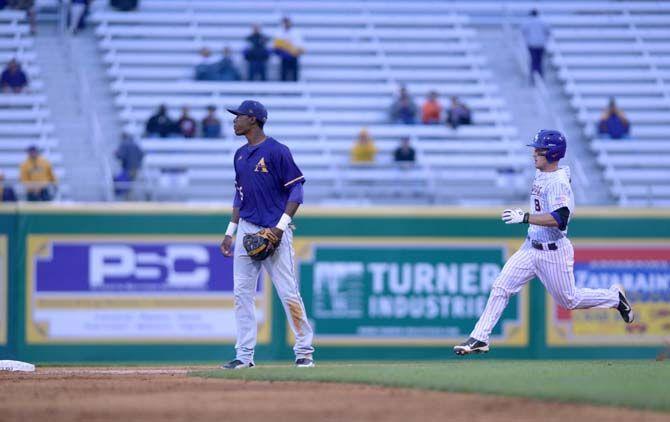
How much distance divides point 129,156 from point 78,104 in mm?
2406

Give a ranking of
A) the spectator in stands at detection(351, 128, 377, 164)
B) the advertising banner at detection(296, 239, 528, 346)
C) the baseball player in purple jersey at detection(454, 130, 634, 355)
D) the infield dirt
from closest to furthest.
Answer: the infield dirt → the baseball player in purple jersey at detection(454, 130, 634, 355) → the advertising banner at detection(296, 239, 528, 346) → the spectator in stands at detection(351, 128, 377, 164)

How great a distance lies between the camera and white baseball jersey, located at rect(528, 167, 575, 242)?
420 inches

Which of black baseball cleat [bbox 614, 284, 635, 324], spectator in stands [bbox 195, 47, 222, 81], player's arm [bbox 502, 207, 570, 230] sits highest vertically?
spectator in stands [bbox 195, 47, 222, 81]

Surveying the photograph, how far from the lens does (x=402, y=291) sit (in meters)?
15.8

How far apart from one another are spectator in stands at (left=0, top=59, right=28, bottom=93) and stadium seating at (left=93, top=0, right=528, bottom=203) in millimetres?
1372

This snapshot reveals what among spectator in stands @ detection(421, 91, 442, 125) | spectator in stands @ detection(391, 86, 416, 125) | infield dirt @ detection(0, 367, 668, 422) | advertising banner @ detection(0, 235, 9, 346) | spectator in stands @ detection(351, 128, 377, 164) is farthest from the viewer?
spectator in stands @ detection(421, 91, 442, 125)

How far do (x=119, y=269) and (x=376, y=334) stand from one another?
317cm

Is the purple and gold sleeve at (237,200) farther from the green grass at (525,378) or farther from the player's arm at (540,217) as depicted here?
the player's arm at (540,217)

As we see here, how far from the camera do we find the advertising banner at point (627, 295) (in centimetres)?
1602

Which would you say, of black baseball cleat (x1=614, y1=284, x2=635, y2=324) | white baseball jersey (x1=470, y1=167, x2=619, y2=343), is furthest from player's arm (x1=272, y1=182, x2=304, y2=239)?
black baseball cleat (x1=614, y1=284, x2=635, y2=324)

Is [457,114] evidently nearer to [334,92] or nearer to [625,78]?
[334,92]

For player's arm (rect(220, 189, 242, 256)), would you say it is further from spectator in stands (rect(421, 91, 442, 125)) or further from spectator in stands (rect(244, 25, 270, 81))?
spectator in stands (rect(244, 25, 270, 81))

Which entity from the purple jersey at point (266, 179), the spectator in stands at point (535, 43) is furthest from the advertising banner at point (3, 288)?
the spectator in stands at point (535, 43)

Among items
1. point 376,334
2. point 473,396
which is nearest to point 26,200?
point 376,334
